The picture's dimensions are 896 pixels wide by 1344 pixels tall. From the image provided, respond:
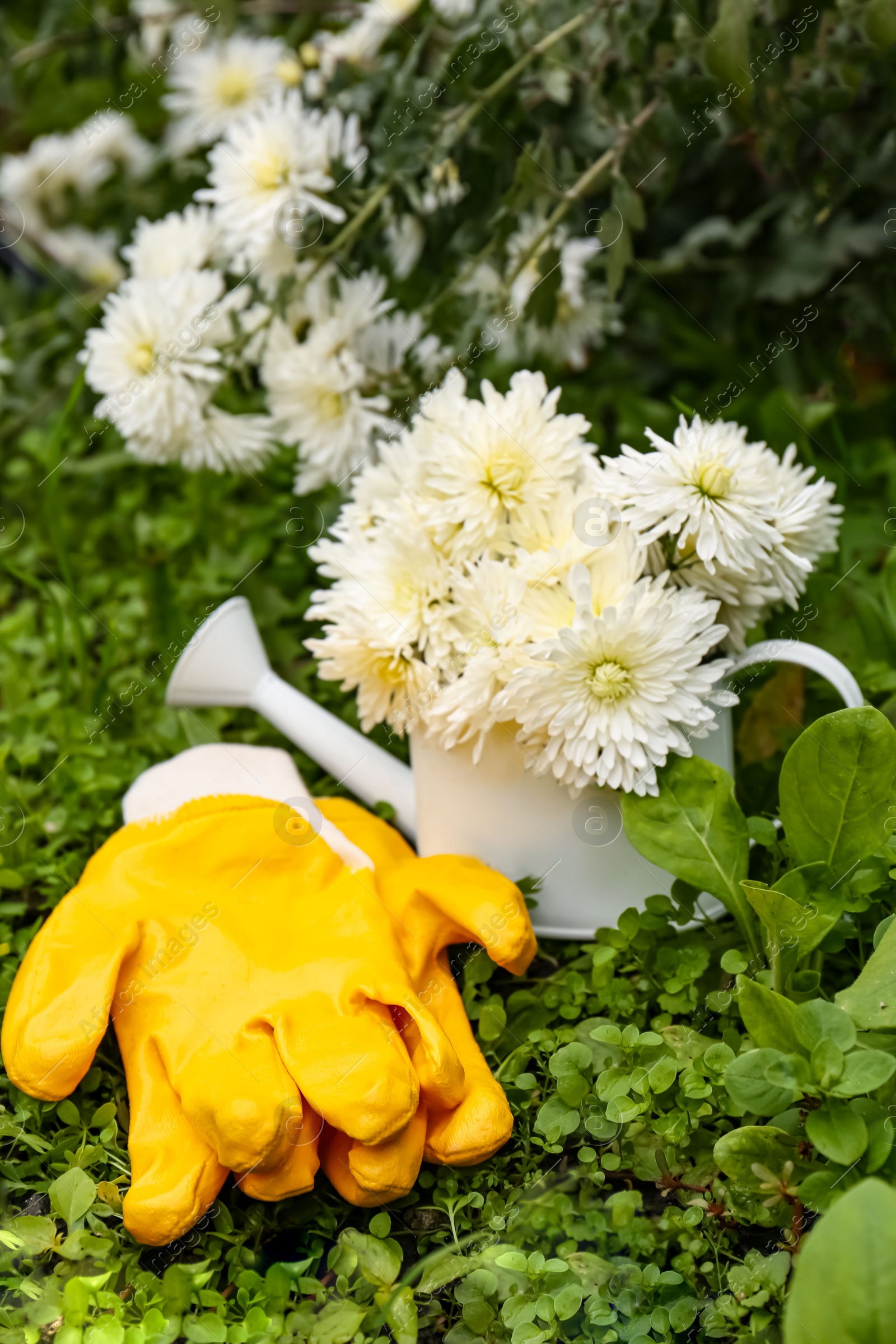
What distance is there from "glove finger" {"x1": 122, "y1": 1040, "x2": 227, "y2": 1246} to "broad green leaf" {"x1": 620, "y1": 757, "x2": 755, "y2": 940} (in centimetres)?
39

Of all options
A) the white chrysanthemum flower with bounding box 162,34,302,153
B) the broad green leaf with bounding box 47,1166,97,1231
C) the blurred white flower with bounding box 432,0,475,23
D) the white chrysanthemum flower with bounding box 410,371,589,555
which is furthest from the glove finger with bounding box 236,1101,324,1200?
the white chrysanthemum flower with bounding box 162,34,302,153

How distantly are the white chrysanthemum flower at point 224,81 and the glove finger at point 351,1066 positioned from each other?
1348 millimetres

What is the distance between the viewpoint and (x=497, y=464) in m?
0.92

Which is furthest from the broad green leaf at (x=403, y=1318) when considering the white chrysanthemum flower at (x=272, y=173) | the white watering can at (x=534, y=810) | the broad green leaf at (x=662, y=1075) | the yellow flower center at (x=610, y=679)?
the white chrysanthemum flower at (x=272, y=173)

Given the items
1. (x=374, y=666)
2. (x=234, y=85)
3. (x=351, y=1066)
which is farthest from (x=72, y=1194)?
(x=234, y=85)

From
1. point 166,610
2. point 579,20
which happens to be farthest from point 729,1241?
point 579,20

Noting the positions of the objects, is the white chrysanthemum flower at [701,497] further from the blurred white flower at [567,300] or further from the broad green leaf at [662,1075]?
the blurred white flower at [567,300]

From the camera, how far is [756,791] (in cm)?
105

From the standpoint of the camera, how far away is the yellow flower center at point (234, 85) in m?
1.62

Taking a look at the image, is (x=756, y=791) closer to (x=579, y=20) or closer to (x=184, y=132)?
(x=579, y=20)

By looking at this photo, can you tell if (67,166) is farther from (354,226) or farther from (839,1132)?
(839,1132)

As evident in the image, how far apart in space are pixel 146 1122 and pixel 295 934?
0.54 feet

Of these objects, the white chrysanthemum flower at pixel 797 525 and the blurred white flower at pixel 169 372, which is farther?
the blurred white flower at pixel 169 372

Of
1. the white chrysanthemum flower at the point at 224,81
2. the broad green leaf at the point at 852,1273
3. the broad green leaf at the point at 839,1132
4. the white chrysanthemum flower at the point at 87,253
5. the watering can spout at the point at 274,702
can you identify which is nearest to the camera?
the broad green leaf at the point at 852,1273
